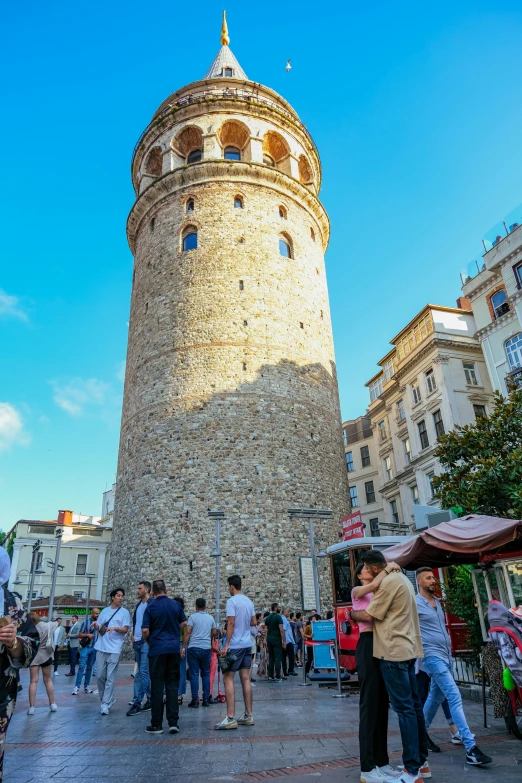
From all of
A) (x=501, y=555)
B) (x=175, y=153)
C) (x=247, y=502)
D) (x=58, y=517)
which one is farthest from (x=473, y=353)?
(x=58, y=517)

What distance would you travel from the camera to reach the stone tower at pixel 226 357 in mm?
18062

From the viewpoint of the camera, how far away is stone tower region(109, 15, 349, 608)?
18062mm

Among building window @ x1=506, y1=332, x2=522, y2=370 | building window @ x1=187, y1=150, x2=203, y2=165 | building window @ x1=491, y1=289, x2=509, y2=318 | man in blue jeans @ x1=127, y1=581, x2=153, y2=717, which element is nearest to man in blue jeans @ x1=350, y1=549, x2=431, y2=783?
man in blue jeans @ x1=127, y1=581, x2=153, y2=717

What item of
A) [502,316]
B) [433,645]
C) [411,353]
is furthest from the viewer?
[411,353]

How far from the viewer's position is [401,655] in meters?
3.91

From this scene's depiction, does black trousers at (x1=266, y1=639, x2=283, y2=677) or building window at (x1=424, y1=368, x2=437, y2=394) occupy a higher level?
building window at (x1=424, y1=368, x2=437, y2=394)

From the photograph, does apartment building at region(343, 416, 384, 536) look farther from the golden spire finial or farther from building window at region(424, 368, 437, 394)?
the golden spire finial

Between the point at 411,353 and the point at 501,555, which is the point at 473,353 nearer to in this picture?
the point at 411,353

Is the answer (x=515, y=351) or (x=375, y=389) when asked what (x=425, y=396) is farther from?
(x=375, y=389)

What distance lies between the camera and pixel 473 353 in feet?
83.4

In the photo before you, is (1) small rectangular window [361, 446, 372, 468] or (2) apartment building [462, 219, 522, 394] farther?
(1) small rectangular window [361, 446, 372, 468]

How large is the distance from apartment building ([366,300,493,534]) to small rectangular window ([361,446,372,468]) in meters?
4.49

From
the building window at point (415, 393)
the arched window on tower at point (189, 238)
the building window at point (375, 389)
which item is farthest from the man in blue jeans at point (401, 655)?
the building window at point (375, 389)

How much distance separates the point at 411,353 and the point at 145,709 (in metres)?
22.5
